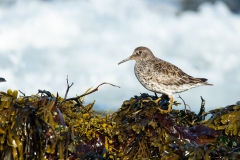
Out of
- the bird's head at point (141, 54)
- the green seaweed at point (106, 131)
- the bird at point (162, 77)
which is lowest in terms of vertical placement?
the green seaweed at point (106, 131)

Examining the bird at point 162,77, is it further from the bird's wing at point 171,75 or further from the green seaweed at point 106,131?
the green seaweed at point 106,131

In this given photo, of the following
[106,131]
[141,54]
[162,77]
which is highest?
[141,54]

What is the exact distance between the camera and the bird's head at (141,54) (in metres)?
9.48

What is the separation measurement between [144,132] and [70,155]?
3.25ft

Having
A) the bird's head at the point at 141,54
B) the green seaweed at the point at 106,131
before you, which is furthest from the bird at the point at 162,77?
the green seaweed at the point at 106,131

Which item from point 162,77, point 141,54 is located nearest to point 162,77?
point 162,77

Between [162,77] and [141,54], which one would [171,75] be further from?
[141,54]

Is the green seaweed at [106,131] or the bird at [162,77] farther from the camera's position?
the bird at [162,77]

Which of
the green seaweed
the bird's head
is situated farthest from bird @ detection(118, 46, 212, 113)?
the green seaweed

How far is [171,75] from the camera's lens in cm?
889

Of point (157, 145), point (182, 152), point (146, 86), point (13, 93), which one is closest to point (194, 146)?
point (182, 152)

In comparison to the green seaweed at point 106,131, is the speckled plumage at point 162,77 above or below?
above

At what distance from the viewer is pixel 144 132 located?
19.0ft

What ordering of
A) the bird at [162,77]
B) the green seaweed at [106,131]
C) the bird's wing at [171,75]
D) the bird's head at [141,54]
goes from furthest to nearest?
the bird's head at [141,54] < the bird's wing at [171,75] < the bird at [162,77] < the green seaweed at [106,131]
